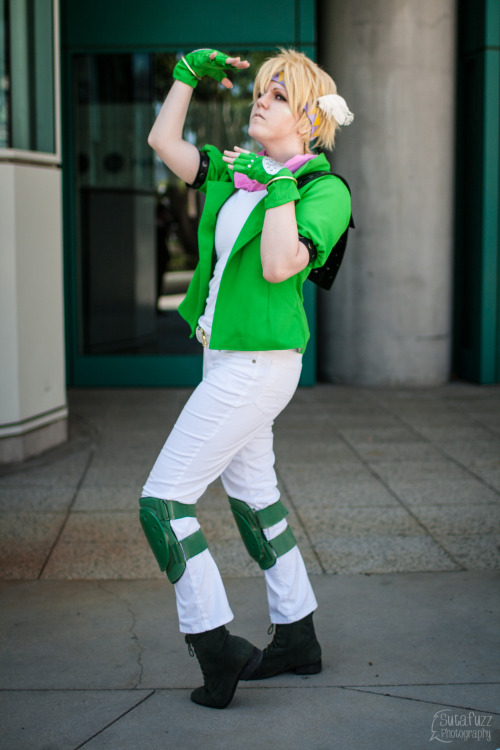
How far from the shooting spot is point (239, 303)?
2.93 meters

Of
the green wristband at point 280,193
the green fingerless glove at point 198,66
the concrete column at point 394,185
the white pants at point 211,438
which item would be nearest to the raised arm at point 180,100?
the green fingerless glove at point 198,66

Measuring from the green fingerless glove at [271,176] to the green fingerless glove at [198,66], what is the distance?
0.44 metres

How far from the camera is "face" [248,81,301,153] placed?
294 cm

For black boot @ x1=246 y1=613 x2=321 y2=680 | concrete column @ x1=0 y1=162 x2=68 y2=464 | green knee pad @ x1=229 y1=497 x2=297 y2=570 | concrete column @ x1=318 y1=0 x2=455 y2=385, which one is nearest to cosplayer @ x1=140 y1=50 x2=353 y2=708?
black boot @ x1=246 y1=613 x2=321 y2=680

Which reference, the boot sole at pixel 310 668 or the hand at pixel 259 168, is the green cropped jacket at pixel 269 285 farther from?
the boot sole at pixel 310 668

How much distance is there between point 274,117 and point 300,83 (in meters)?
0.13

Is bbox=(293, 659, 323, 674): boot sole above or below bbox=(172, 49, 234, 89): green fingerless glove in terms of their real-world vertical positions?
below

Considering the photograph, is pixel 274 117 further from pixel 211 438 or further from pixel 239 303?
pixel 211 438

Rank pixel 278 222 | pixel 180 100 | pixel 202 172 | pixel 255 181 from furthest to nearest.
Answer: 1. pixel 202 172
2. pixel 180 100
3. pixel 255 181
4. pixel 278 222

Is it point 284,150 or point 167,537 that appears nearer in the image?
→ point 167,537

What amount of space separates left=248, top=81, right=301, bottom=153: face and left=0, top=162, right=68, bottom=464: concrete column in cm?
328

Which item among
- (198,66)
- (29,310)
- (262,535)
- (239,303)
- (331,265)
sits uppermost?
(198,66)

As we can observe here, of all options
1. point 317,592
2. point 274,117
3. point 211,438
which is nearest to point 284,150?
point 274,117

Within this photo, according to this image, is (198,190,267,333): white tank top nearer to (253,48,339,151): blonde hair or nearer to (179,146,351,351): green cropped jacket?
(179,146,351,351): green cropped jacket
